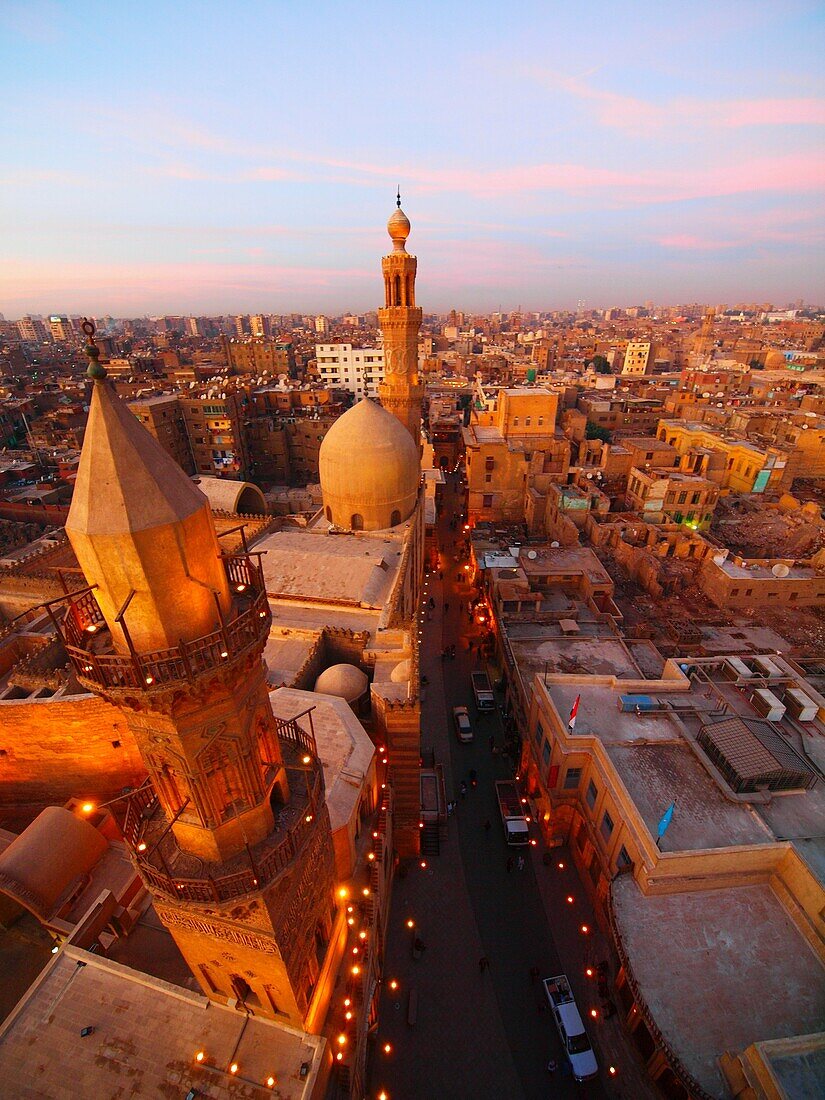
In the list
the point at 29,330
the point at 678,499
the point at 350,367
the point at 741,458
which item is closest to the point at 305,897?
the point at 678,499

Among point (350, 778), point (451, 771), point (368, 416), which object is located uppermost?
point (368, 416)

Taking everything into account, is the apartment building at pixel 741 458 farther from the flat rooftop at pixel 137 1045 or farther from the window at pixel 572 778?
the flat rooftop at pixel 137 1045

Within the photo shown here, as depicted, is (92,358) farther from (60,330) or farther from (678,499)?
(60,330)

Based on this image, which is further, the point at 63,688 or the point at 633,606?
the point at 633,606

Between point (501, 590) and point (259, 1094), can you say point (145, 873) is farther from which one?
point (501, 590)

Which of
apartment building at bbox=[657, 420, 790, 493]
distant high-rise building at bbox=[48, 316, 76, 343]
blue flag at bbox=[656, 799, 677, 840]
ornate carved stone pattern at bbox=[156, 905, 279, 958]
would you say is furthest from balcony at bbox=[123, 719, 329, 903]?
distant high-rise building at bbox=[48, 316, 76, 343]

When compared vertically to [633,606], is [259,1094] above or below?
above

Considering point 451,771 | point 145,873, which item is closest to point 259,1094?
point 145,873
